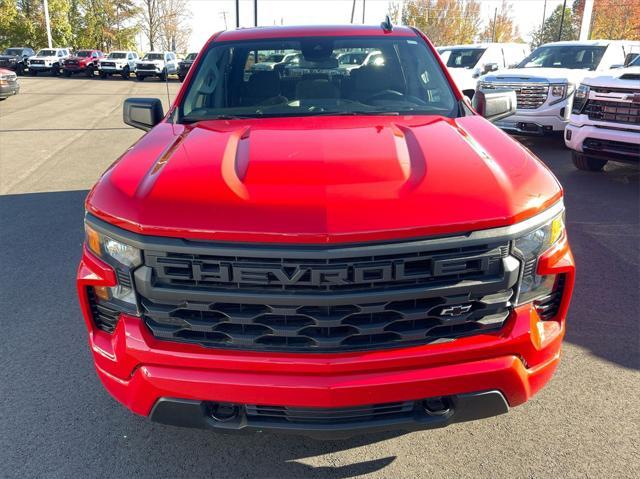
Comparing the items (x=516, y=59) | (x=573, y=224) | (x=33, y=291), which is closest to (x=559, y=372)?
(x=573, y=224)

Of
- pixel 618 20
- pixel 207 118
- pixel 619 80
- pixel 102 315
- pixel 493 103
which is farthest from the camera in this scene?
pixel 618 20

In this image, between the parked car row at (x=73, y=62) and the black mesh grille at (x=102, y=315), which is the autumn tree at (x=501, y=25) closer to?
the parked car row at (x=73, y=62)

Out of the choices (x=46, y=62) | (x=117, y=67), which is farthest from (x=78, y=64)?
(x=117, y=67)

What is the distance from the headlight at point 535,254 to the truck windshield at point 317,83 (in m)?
1.21

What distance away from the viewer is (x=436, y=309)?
204 cm

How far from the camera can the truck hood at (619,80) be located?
664cm

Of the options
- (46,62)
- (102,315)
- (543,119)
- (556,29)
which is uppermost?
(556,29)

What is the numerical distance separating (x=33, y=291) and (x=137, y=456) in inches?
86.0

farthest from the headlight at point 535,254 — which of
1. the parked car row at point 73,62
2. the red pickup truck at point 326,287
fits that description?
the parked car row at point 73,62

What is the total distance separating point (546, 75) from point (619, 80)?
2860mm

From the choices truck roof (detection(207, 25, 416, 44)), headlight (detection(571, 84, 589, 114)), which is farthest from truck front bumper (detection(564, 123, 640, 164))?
truck roof (detection(207, 25, 416, 44))

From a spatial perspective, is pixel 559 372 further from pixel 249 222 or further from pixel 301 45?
pixel 301 45

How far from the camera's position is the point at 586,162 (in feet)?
26.1

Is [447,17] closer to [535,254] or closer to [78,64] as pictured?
[78,64]
